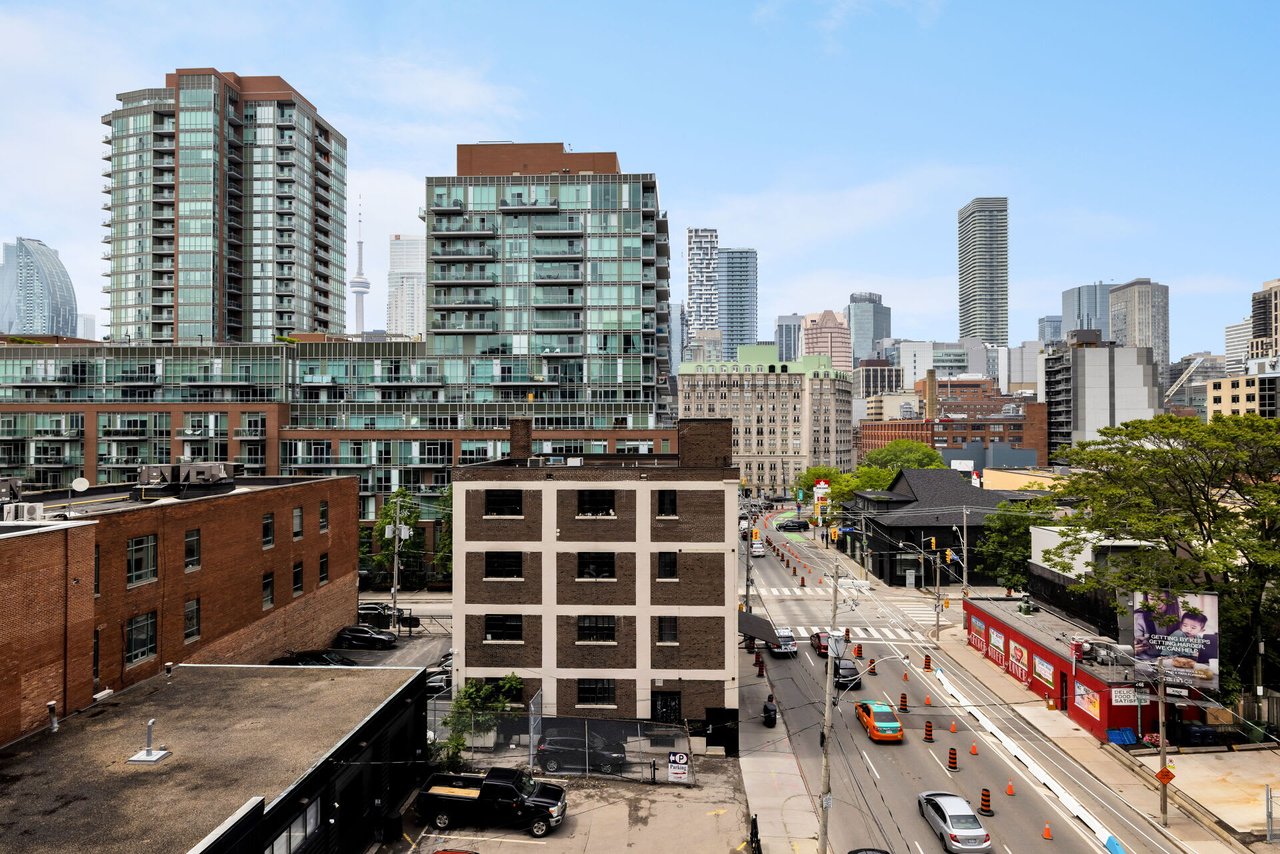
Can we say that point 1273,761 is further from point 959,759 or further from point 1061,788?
point 959,759

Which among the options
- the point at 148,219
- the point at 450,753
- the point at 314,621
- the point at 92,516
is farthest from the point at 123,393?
Answer: the point at 450,753

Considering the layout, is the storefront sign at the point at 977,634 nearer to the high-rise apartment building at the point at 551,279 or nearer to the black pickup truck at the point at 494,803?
the black pickup truck at the point at 494,803

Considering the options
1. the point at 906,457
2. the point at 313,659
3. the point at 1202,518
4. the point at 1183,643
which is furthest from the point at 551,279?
the point at 906,457

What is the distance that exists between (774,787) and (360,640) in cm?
2934

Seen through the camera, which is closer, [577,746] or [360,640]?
[577,746]

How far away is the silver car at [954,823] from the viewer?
25703 mm

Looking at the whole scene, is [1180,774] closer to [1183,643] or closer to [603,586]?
[1183,643]

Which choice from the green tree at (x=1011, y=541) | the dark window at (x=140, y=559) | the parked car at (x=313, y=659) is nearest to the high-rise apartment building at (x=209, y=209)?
the parked car at (x=313, y=659)

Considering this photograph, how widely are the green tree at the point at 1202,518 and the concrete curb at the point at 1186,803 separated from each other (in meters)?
5.99

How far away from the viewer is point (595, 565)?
36.3 metres

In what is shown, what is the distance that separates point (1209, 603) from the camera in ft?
108

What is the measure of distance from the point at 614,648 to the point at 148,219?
122117 mm

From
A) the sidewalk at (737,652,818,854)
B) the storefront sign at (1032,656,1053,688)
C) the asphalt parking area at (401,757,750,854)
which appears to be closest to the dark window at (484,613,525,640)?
the asphalt parking area at (401,757,750,854)

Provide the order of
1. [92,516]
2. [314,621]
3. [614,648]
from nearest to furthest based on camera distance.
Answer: [92,516] < [614,648] < [314,621]
